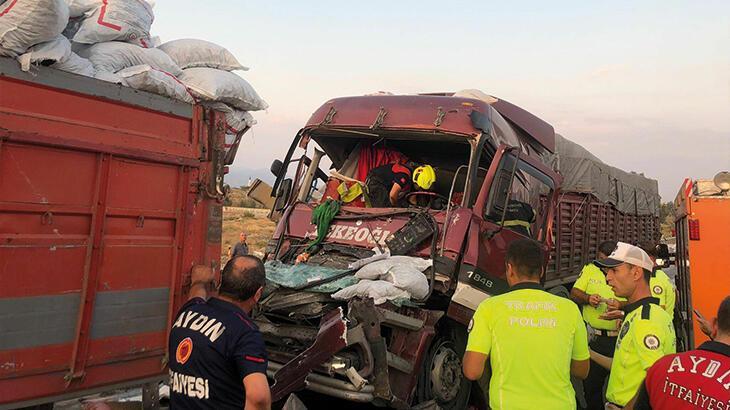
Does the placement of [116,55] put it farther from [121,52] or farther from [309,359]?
[309,359]

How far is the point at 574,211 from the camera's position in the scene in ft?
25.3

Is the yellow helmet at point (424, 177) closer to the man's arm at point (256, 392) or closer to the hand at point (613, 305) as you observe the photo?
the hand at point (613, 305)

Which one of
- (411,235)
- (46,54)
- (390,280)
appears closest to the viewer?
(46,54)

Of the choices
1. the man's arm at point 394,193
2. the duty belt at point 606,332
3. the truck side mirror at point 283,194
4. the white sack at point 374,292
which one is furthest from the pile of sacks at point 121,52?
the duty belt at point 606,332

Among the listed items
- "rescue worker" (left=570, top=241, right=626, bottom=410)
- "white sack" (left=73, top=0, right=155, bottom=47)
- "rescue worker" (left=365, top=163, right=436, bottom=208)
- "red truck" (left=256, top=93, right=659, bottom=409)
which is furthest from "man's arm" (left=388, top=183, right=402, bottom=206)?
"white sack" (left=73, top=0, right=155, bottom=47)

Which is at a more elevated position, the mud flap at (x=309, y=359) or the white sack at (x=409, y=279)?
the white sack at (x=409, y=279)

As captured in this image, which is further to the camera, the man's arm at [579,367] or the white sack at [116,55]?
the white sack at [116,55]

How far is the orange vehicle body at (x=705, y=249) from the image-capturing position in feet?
15.6

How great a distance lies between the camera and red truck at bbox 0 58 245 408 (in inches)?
106

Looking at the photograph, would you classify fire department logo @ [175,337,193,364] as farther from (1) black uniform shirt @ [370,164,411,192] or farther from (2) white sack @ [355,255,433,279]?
(1) black uniform shirt @ [370,164,411,192]

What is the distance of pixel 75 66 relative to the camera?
3.07 meters

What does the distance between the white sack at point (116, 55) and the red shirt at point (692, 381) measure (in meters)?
3.54

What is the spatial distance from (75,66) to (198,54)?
193 centimetres

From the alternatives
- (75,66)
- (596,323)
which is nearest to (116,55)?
(75,66)
